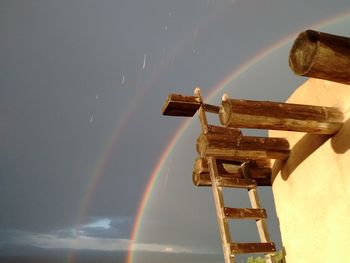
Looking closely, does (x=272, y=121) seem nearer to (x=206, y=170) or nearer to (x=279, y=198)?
(x=279, y=198)

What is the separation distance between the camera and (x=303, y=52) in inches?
101

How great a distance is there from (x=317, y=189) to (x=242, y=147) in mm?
1058

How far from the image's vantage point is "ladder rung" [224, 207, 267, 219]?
5.04m

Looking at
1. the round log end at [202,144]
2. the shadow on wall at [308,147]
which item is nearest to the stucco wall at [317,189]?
the shadow on wall at [308,147]

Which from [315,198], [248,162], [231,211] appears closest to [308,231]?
[315,198]

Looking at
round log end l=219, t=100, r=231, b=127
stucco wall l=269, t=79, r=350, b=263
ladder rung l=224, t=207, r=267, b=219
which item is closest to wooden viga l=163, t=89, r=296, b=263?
ladder rung l=224, t=207, r=267, b=219

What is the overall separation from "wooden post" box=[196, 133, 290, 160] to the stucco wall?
20 centimetres

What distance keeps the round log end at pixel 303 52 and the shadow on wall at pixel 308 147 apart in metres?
1.30

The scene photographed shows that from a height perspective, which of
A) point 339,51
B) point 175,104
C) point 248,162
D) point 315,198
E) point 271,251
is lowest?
point 271,251

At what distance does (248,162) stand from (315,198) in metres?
1.62

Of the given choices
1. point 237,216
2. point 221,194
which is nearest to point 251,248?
point 237,216

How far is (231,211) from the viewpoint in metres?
5.07

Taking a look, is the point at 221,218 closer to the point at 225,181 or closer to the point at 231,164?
the point at 225,181

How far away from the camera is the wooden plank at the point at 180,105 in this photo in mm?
5539
